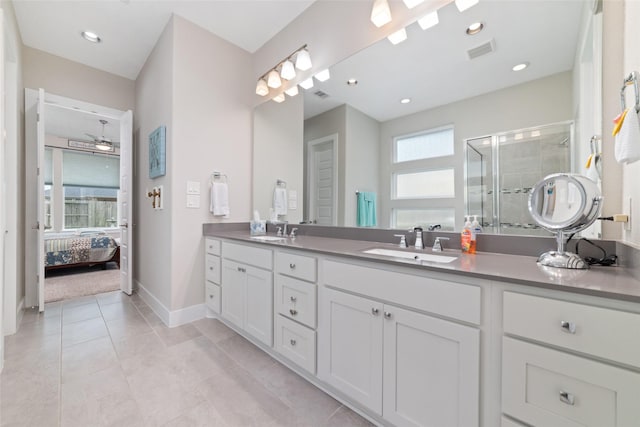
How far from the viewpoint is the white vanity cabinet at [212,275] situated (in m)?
2.40

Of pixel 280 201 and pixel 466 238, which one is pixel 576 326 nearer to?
pixel 466 238

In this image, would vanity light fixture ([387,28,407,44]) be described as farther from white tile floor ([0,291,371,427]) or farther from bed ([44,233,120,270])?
bed ([44,233,120,270])

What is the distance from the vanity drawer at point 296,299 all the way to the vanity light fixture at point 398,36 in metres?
1.70

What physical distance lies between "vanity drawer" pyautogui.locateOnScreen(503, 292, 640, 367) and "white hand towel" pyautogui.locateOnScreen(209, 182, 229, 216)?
7.97ft

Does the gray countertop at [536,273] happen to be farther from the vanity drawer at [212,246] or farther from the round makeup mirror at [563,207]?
the vanity drawer at [212,246]

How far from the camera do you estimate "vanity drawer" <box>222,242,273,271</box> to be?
1.83 meters

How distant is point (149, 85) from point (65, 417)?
10.2 ft

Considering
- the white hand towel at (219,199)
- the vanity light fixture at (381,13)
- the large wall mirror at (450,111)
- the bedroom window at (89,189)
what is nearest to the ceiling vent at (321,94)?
the large wall mirror at (450,111)

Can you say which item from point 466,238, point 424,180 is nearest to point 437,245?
point 466,238

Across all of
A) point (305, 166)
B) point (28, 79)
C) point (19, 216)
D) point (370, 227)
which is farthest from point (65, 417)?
point (28, 79)

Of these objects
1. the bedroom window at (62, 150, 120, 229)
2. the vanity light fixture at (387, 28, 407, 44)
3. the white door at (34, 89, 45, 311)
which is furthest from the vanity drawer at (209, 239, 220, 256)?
the bedroom window at (62, 150, 120, 229)

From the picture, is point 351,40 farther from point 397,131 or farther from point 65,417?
point 65,417

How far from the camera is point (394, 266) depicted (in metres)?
1.17

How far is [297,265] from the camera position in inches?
63.2
